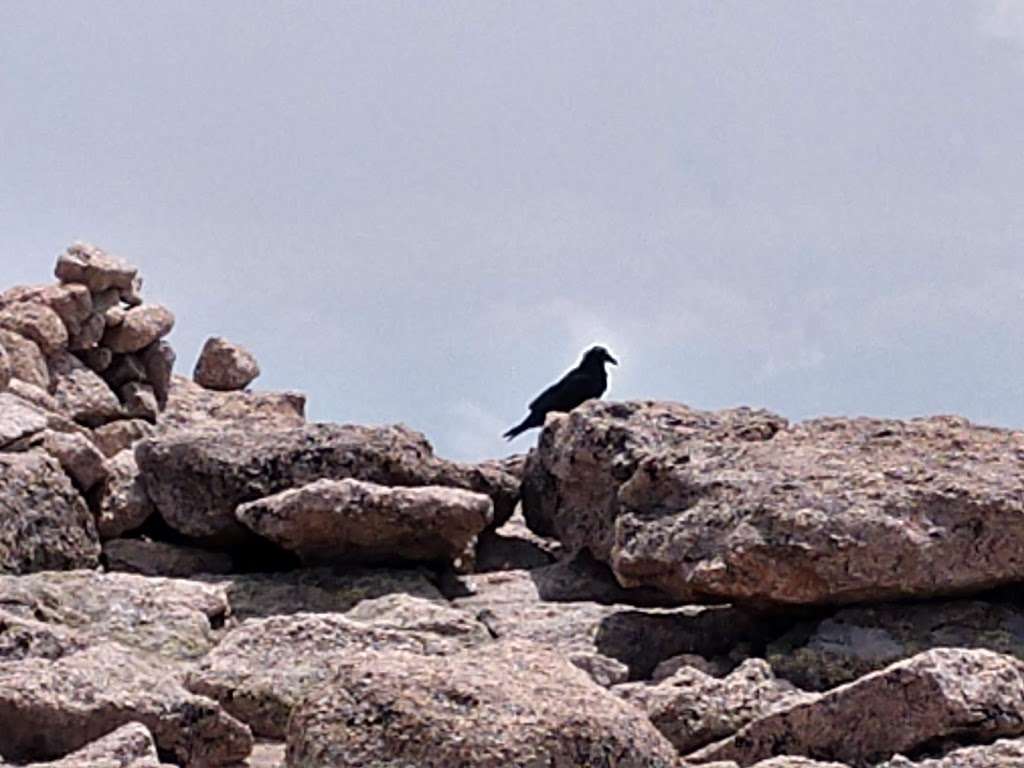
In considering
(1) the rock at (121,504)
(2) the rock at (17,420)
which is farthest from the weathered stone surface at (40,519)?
(1) the rock at (121,504)

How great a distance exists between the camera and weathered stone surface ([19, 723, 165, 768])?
6629 mm

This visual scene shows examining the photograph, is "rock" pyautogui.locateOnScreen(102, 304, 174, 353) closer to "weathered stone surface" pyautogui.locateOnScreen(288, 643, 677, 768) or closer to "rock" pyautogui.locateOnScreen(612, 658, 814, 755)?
"rock" pyautogui.locateOnScreen(612, 658, 814, 755)

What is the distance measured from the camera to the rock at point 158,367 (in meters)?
17.5

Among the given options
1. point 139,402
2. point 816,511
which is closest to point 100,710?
point 816,511

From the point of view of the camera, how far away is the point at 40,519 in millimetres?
11156

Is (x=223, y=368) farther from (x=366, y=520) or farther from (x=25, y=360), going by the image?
(x=366, y=520)

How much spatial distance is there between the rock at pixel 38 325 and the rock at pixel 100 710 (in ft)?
28.0

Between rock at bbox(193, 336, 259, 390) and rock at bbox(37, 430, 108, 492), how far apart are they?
6.62 m

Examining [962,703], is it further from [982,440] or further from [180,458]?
[180,458]

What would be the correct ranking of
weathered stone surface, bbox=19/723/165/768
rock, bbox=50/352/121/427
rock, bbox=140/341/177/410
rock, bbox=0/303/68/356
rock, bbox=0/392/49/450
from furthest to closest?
rock, bbox=140/341/177/410, rock, bbox=0/303/68/356, rock, bbox=50/352/121/427, rock, bbox=0/392/49/450, weathered stone surface, bbox=19/723/165/768

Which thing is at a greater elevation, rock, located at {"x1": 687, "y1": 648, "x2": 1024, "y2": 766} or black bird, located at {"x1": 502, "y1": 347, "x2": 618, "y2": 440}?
black bird, located at {"x1": 502, "y1": 347, "x2": 618, "y2": 440}

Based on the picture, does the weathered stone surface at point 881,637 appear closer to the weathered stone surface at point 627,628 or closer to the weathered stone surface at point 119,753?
the weathered stone surface at point 627,628

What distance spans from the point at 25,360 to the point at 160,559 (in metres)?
3.79

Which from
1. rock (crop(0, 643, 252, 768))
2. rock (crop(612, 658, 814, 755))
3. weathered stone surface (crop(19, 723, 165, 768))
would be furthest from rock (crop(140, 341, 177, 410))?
weathered stone surface (crop(19, 723, 165, 768))
